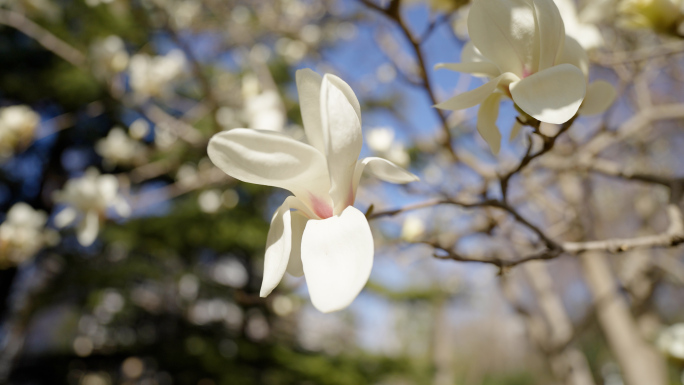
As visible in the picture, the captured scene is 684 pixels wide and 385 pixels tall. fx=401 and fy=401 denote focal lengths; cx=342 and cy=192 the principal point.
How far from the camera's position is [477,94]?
341 mm

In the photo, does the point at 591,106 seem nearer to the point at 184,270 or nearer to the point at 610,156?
the point at 610,156

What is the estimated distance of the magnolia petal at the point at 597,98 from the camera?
1.30ft

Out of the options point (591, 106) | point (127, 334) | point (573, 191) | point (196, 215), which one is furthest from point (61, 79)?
point (591, 106)

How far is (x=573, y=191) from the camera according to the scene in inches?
58.6

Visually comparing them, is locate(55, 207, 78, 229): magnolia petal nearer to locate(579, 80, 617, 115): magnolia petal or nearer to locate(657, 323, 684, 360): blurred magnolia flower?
locate(579, 80, 617, 115): magnolia petal

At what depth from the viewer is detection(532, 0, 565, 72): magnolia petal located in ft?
1.09

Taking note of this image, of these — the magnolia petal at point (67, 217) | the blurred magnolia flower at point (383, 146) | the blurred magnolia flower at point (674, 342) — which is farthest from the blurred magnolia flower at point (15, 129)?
the blurred magnolia flower at point (674, 342)

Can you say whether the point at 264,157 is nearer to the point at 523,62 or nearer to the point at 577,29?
the point at 523,62

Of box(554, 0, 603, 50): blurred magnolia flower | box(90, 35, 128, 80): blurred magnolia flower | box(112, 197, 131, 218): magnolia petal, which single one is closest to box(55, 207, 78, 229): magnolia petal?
box(112, 197, 131, 218): magnolia petal

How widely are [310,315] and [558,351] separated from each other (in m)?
5.24

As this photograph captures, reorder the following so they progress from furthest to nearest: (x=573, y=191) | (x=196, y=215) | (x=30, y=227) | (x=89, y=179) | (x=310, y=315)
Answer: (x=310, y=315)
(x=196, y=215)
(x=573, y=191)
(x=30, y=227)
(x=89, y=179)

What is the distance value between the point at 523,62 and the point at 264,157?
0.80ft

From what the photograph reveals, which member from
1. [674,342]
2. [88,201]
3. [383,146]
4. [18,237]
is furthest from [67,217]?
[674,342]

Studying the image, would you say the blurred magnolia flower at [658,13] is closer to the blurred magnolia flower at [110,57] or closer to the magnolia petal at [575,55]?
the magnolia petal at [575,55]
